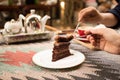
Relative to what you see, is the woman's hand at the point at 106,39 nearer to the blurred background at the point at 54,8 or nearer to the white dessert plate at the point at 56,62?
the white dessert plate at the point at 56,62

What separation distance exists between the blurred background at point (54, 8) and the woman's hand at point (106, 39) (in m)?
1.97

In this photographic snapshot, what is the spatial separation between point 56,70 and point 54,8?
9.28 feet

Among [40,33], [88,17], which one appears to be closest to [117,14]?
[88,17]

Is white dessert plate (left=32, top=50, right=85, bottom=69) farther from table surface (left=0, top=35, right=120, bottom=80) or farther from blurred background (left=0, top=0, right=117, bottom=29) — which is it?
blurred background (left=0, top=0, right=117, bottom=29)

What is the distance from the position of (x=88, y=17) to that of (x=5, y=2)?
2095 mm

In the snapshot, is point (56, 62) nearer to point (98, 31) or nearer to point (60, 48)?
point (60, 48)

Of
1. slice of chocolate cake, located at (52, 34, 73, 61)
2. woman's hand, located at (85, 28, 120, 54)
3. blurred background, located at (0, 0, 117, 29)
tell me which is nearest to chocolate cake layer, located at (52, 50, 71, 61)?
slice of chocolate cake, located at (52, 34, 73, 61)

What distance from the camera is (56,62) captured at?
1035 mm

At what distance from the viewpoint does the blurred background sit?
3.26 meters

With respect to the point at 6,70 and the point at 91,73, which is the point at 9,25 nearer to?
the point at 6,70

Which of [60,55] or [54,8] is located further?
[54,8]

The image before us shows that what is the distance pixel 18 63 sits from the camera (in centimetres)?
106

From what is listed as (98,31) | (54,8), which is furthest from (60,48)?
(54,8)

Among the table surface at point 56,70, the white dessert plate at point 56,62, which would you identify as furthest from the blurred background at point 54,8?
the white dessert plate at point 56,62
